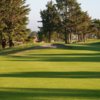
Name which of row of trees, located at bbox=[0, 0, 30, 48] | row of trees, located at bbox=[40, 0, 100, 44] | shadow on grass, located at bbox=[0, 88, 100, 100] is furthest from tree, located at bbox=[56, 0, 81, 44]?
shadow on grass, located at bbox=[0, 88, 100, 100]

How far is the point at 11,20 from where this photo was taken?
74438mm

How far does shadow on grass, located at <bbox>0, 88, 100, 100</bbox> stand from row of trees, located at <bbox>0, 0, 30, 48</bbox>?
59.5m

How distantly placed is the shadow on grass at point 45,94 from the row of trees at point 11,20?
59462mm

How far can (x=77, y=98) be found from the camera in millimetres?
12617

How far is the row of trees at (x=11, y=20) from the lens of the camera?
7375 centimetres

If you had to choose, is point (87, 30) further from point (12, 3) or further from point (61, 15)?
point (12, 3)

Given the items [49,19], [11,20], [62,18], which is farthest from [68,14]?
[11,20]

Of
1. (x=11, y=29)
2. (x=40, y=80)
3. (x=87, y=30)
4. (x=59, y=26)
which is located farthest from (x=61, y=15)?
(x=40, y=80)

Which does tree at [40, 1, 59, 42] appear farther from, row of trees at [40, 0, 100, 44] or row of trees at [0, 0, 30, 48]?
row of trees at [0, 0, 30, 48]

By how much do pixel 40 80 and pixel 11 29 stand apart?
59.0 meters

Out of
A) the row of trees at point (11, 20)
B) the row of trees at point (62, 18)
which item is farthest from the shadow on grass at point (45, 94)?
the row of trees at point (62, 18)

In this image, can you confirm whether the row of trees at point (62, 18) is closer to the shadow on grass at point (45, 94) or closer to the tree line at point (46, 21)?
the tree line at point (46, 21)

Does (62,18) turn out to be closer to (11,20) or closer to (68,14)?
(68,14)

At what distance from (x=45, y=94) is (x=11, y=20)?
2435 inches
